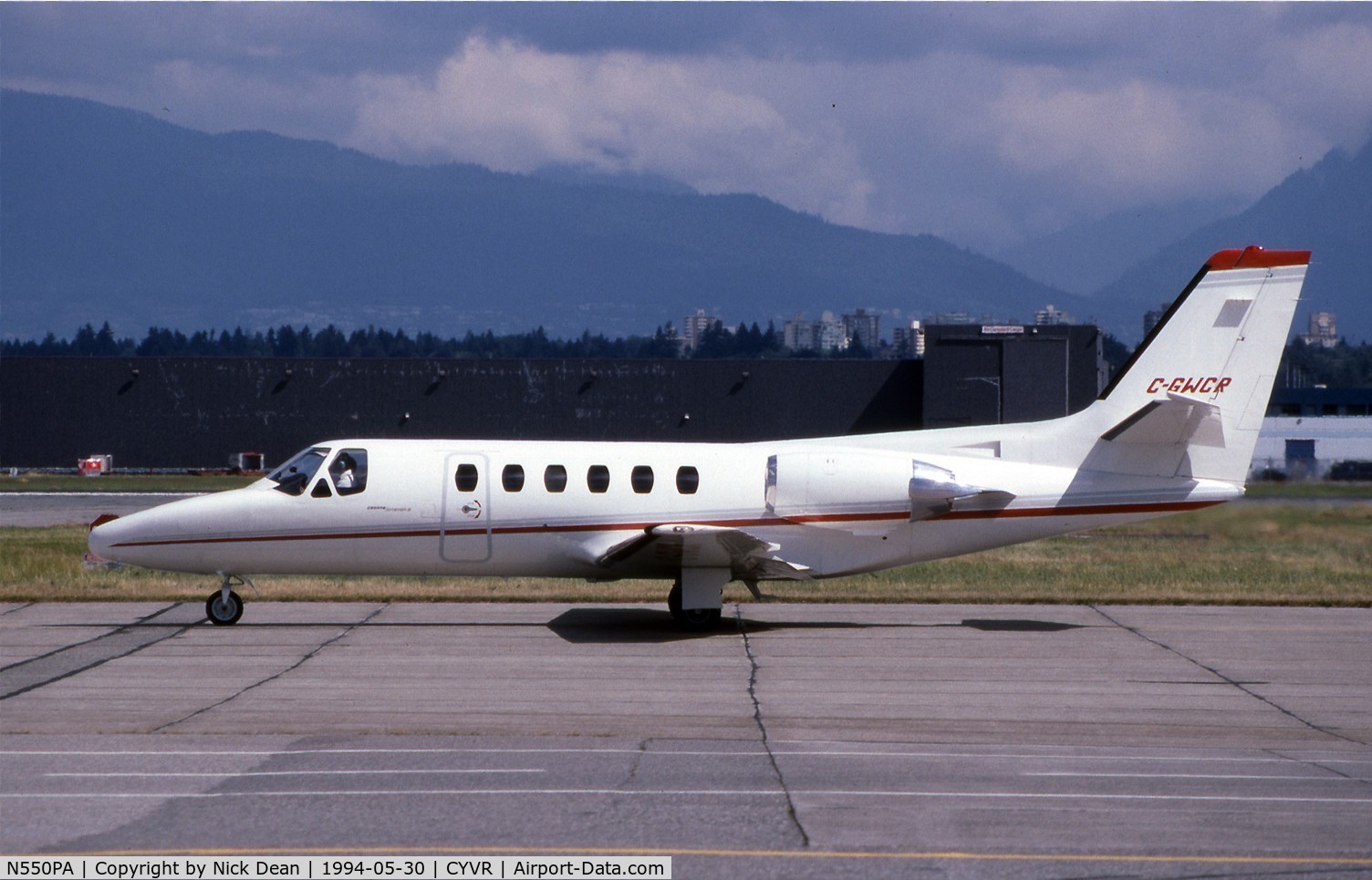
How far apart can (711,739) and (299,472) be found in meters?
9.69

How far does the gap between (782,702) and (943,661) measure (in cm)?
370

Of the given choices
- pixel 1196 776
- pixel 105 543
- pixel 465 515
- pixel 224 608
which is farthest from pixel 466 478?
pixel 1196 776

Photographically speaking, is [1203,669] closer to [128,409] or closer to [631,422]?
[631,422]

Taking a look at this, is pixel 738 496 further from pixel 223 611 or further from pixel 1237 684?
pixel 223 611

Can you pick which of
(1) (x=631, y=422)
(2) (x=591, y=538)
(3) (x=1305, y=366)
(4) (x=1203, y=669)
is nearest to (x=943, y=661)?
(4) (x=1203, y=669)

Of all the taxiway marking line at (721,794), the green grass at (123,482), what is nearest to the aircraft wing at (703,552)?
the taxiway marking line at (721,794)

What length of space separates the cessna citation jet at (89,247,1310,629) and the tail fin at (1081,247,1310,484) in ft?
0.09

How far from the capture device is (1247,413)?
2122 cm

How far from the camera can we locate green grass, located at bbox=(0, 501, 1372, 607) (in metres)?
25.0

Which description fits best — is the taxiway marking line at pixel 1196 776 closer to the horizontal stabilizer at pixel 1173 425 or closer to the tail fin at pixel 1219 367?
the horizontal stabilizer at pixel 1173 425

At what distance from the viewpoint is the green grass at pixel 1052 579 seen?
2495cm
